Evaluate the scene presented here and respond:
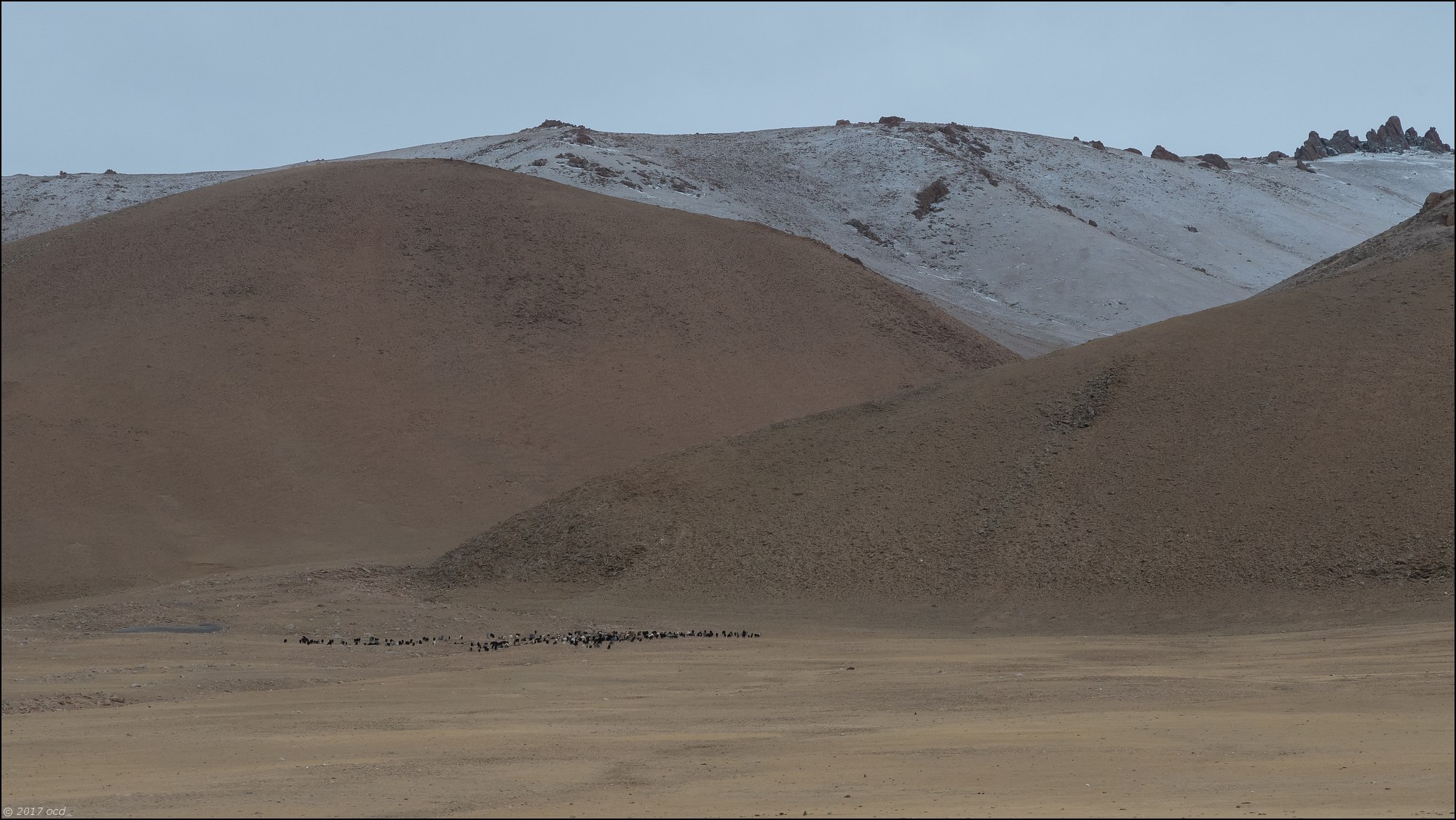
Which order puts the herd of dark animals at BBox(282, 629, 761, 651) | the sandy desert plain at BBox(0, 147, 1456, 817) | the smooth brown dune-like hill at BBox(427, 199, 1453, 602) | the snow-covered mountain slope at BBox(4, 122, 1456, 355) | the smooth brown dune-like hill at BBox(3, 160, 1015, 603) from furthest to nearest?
1. the snow-covered mountain slope at BBox(4, 122, 1456, 355)
2. the smooth brown dune-like hill at BBox(3, 160, 1015, 603)
3. the herd of dark animals at BBox(282, 629, 761, 651)
4. the smooth brown dune-like hill at BBox(427, 199, 1453, 602)
5. the sandy desert plain at BBox(0, 147, 1456, 817)

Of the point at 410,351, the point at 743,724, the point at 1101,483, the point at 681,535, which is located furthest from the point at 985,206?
the point at 743,724

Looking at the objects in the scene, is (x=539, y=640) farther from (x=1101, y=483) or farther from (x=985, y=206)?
(x=985, y=206)

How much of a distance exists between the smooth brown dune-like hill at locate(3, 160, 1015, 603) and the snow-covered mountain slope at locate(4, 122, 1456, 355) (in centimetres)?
1983

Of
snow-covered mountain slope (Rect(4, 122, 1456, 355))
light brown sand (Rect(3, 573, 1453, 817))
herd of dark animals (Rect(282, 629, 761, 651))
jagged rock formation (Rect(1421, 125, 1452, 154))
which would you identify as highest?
jagged rock formation (Rect(1421, 125, 1452, 154))

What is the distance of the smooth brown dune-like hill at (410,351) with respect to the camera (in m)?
36.8

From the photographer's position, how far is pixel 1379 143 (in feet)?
547

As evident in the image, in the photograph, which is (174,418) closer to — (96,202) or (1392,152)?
(96,202)

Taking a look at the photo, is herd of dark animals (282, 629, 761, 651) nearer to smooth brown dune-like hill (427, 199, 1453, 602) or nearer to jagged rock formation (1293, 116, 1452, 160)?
smooth brown dune-like hill (427, 199, 1453, 602)

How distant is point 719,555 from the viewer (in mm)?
33469

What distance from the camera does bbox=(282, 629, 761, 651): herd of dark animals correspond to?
26.3 meters

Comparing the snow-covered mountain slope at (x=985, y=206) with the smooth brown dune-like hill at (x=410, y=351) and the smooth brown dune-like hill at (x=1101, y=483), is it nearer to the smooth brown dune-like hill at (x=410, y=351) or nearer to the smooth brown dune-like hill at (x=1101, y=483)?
the smooth brown dune-like hill at (x=410, y=351)

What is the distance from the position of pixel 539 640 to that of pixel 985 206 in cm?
7696

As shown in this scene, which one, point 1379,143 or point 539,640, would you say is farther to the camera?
point 1379,143

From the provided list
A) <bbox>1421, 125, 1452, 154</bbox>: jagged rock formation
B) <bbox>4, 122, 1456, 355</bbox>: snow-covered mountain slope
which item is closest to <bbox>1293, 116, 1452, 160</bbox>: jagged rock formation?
<bbox>1421, 125, 1452, 154</bbox>: jagged rock formation
